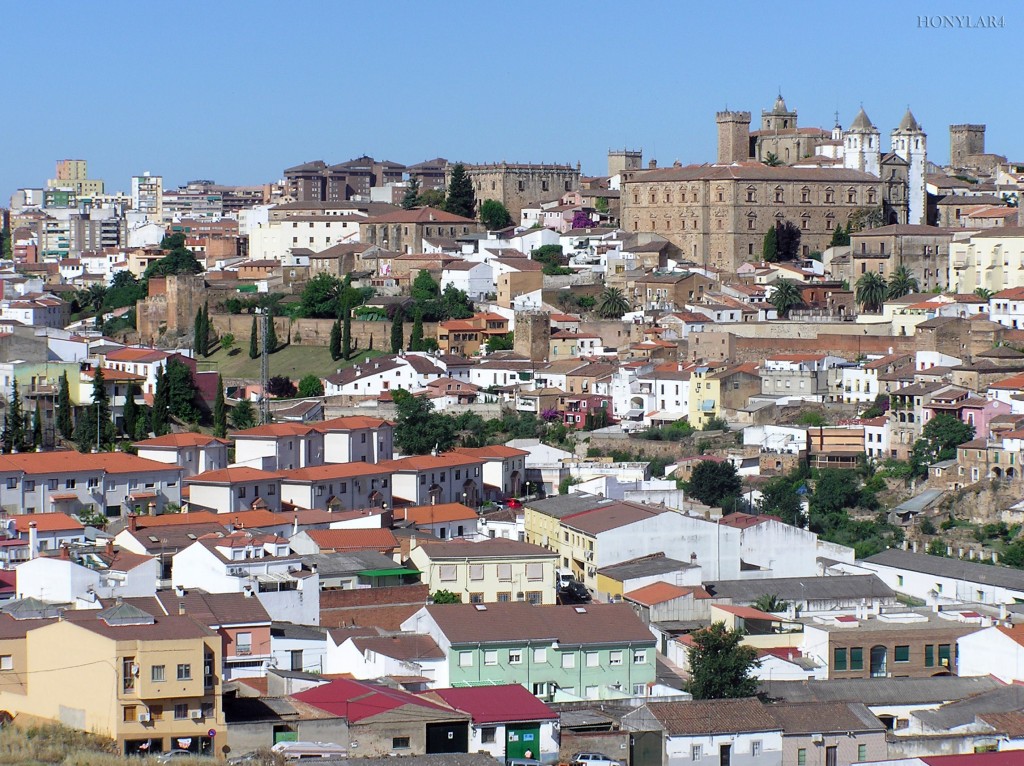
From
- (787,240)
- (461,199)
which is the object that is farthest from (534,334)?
(461,199)

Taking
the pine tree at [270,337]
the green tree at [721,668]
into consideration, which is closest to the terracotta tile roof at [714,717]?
the green tree at [721,668]

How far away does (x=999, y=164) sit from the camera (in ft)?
201

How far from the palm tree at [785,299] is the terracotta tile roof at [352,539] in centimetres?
1819

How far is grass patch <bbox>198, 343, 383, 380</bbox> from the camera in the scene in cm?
4278

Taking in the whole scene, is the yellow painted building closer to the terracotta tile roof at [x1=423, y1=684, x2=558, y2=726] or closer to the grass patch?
the terracotta tile roof at [x1=423, y1=684, x2=558, y2=726]

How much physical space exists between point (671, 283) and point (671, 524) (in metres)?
18.7

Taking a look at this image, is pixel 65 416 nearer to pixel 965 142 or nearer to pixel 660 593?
pixel 660 593

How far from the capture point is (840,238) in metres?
47.6

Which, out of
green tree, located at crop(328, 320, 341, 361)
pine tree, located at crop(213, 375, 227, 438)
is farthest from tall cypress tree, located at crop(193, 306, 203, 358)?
pine tree, located at crop(213, 375, 227, 438)

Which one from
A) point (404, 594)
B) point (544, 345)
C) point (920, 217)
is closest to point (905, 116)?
point (920, 217)

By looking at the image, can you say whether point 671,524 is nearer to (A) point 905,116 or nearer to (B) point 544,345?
(B) point 544,345

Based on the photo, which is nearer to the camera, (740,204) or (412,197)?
(740,204)

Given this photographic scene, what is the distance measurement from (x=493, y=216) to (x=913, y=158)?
1149cm

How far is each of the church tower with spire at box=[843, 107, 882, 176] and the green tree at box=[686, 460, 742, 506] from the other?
2001 cm
